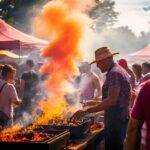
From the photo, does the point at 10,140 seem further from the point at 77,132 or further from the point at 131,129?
the point at 131,129

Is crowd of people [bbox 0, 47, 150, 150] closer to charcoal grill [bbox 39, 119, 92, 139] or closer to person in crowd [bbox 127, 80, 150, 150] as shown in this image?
person in crowd [bbox 127, 80, 150, 150]

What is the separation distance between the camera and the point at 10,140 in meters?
5.64

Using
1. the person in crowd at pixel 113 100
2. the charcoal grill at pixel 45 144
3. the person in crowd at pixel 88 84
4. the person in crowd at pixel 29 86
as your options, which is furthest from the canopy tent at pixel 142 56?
the charcoal grill at pixel 45 144

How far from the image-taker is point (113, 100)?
5988mm

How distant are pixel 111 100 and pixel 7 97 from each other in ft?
8.03

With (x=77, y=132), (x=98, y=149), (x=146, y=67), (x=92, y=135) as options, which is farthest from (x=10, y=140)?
(x=146, y=67)

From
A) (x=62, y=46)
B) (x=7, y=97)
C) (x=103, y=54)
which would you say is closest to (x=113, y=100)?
(x=103, y=54)

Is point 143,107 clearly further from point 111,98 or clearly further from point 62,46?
point 62,46

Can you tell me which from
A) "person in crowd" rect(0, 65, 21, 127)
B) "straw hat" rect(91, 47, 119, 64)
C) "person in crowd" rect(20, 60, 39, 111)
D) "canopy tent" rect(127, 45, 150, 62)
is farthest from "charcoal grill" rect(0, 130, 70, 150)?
"canopy tent" rect(127, 45, 150, 62)

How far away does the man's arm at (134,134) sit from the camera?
361 cm

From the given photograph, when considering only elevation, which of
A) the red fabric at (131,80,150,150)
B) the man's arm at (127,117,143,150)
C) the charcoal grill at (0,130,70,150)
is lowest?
the charcoal grill at (0,130,70,150)

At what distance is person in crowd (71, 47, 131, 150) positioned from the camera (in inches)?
237

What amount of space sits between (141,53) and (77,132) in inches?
809

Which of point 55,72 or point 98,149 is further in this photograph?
point 55,72
